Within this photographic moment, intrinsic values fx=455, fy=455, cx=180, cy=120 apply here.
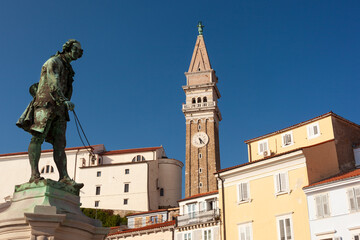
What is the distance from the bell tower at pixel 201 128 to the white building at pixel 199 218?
30739 mm

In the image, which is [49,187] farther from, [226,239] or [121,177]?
[121,177]

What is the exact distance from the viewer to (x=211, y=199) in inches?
1351

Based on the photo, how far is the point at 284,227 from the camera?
27406 mm

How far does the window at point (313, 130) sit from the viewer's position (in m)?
32.2

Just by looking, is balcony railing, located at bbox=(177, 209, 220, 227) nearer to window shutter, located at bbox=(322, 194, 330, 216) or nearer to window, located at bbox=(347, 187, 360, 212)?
window shutter, located at bbox=(322, 194, 330, 216)

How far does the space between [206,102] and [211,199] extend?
41631 mm

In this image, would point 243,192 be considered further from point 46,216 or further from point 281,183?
point 46,216

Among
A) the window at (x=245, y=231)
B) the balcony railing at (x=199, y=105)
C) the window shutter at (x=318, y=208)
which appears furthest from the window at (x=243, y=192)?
the balcony railing at (x=199, y=105)

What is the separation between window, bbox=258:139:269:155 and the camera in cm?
3603

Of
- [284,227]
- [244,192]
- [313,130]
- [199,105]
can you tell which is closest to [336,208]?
[284,227]

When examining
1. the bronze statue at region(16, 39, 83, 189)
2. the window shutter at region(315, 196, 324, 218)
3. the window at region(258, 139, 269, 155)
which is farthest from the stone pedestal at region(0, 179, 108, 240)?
the window at region(258, 139, 269, 155)

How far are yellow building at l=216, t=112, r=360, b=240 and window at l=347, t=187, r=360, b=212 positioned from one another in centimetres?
298

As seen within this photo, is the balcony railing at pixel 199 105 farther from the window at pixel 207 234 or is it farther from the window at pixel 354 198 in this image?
the window at pixel 354 198

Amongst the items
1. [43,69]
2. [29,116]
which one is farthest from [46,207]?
[43,69]
